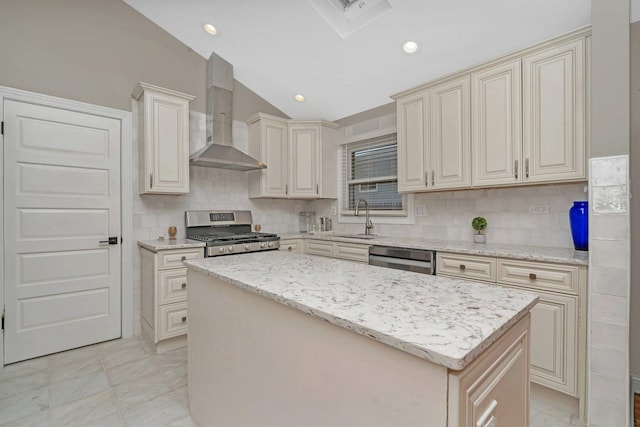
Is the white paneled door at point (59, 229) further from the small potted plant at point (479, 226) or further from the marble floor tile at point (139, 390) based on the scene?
the small potted plant at point (479, 226)

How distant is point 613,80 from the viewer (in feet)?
5.67

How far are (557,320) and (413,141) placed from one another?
1.82m

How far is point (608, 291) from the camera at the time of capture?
1.71 metres

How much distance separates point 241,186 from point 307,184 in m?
0.84

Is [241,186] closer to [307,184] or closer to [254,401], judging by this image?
[307,184]

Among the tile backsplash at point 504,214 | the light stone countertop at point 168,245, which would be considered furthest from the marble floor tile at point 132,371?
the tile backsplash at point 504,214

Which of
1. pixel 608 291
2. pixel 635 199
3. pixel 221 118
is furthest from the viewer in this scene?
pixel 221 118

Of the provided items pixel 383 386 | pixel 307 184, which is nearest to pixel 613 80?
pixel 383 386

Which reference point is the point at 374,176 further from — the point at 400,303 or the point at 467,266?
the point at 400,303

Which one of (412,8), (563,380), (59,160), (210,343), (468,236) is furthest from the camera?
(468,236)

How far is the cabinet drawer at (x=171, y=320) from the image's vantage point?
8.91ft

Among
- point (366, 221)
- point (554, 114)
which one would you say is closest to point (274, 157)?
point (366, 221)

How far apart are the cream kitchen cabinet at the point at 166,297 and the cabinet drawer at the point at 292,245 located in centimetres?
97

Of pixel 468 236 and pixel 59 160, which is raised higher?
pixel 59 160
